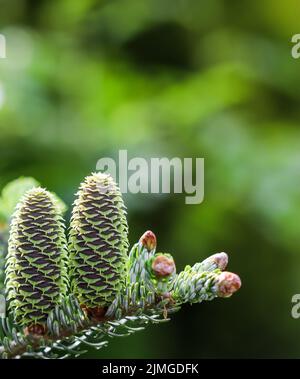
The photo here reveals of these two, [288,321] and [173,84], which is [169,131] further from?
[288,321]

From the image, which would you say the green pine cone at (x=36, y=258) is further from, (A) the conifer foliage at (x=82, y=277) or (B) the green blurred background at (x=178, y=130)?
(B) the green blurred background at (x=178, y=130)

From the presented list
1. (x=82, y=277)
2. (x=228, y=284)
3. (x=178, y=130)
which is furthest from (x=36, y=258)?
(x=178, y=130)

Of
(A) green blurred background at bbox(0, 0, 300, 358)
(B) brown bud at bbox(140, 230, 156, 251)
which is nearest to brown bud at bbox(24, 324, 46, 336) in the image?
(B) brown bud at bbox(140, 230, 156, 251)

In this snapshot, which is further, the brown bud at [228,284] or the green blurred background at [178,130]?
the green blurred background at [178,130]

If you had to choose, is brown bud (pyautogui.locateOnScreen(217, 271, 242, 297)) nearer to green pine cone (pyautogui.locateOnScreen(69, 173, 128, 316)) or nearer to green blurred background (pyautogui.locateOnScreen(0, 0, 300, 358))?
green pine cone (pyautogui.locateOnScreen(69, 173, 128, 316))

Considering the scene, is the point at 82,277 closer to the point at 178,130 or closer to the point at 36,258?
the point at 36,258

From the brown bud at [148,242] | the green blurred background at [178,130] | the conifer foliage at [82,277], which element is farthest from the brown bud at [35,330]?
the green blurred background at [178,130]

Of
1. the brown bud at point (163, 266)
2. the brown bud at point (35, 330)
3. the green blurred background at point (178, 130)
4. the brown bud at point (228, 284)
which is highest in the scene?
the green blurred background at point (178, 130)
